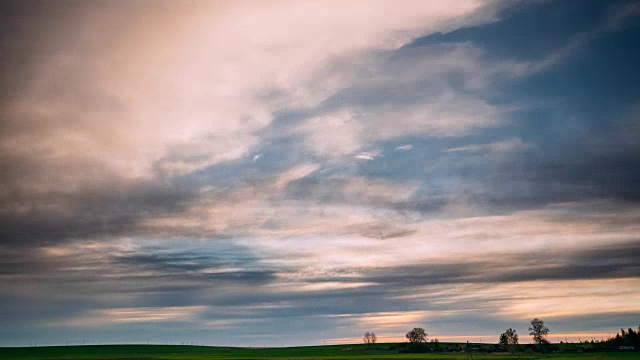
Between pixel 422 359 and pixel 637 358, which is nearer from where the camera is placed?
pixel 637 358

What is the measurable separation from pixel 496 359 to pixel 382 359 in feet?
114

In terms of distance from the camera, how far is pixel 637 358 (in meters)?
158

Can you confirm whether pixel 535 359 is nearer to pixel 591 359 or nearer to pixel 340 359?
pixel 591 359

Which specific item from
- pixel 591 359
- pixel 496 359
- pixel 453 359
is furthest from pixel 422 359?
pixel 591 359

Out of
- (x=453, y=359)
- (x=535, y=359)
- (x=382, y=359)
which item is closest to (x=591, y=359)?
(x=535, y=359)

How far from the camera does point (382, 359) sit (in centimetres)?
18288

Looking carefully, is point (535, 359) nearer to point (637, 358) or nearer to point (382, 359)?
point (637, 358)

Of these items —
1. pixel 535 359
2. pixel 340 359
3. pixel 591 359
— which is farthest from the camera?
pixel 340 359

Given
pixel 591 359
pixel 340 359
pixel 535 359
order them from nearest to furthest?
pixel 591 359
pixel 535 359
pixel 340 359

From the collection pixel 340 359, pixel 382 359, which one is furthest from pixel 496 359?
pixel 340 359

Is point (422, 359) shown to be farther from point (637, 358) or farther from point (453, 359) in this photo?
point (637, 358)

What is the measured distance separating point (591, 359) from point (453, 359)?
154ft

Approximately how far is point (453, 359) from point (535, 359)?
24.4m

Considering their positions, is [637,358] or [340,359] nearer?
[637,358]
